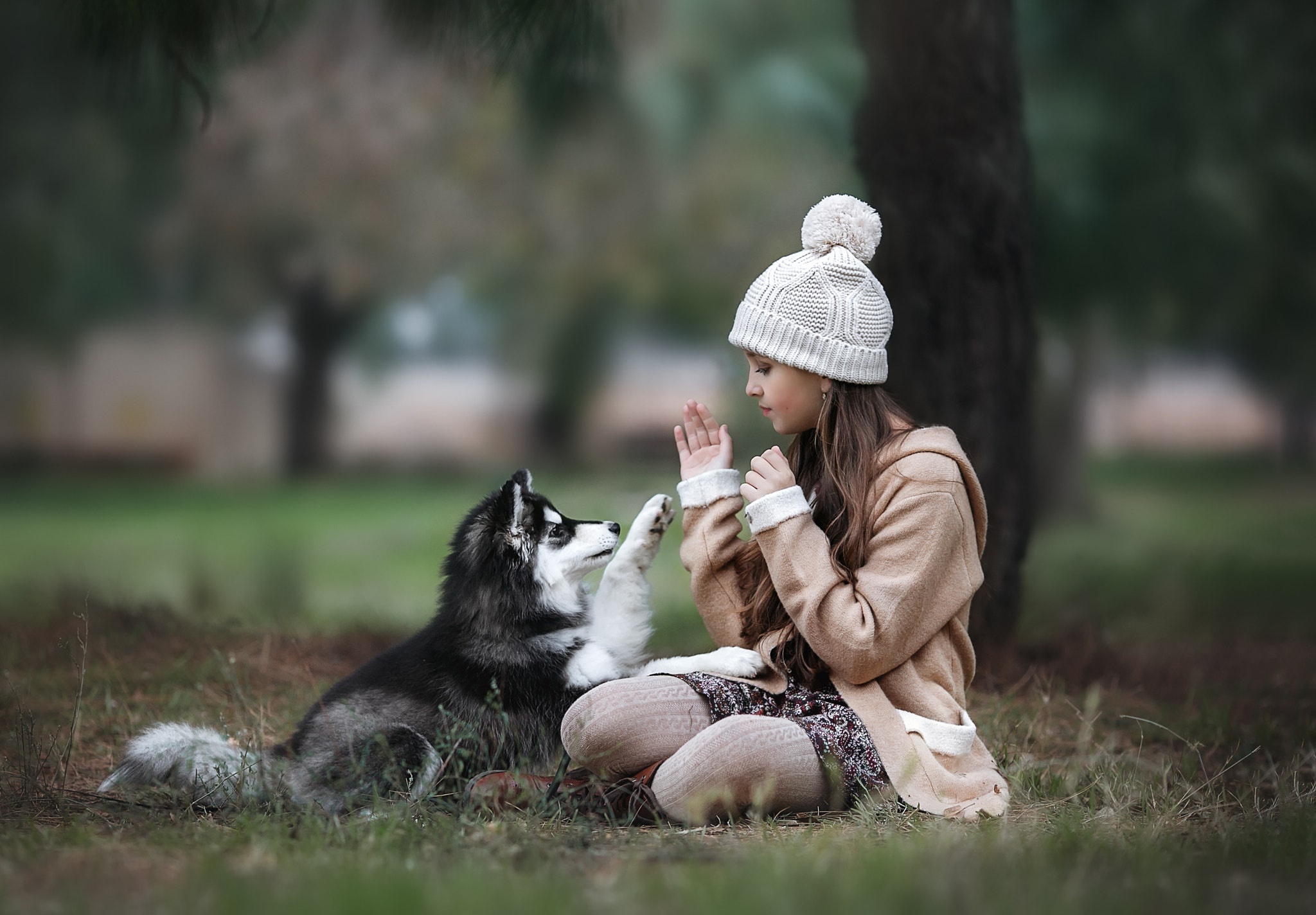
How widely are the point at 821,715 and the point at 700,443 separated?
76cm

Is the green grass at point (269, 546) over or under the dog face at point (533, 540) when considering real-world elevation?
under

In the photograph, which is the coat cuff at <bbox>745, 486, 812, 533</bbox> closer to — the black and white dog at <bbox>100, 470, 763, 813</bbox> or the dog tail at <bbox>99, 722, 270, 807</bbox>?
the black and white dog at <bbox>100, 470, 763, 813</bbox>

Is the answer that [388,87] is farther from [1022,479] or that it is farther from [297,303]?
[1022,479]

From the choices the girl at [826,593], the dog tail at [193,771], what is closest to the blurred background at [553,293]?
the dog tail at [193,771]

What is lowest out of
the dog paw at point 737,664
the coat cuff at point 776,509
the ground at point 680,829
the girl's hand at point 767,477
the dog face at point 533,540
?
the ground at point 680,829

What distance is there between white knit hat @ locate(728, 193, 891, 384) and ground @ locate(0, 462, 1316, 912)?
106cm

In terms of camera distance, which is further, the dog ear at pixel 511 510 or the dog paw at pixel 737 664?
the dog ear at pixel 511 510

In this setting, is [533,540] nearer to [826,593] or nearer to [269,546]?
[826,593]

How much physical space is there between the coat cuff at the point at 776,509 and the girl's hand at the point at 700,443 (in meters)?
0.29

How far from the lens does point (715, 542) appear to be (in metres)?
2.93

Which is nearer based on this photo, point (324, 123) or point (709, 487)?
point (709, 487)

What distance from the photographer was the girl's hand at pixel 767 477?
2.73 metres

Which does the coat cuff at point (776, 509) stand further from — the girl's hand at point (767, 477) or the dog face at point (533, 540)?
the dog face at point (533, 540)

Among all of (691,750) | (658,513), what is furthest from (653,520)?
(691,750)
